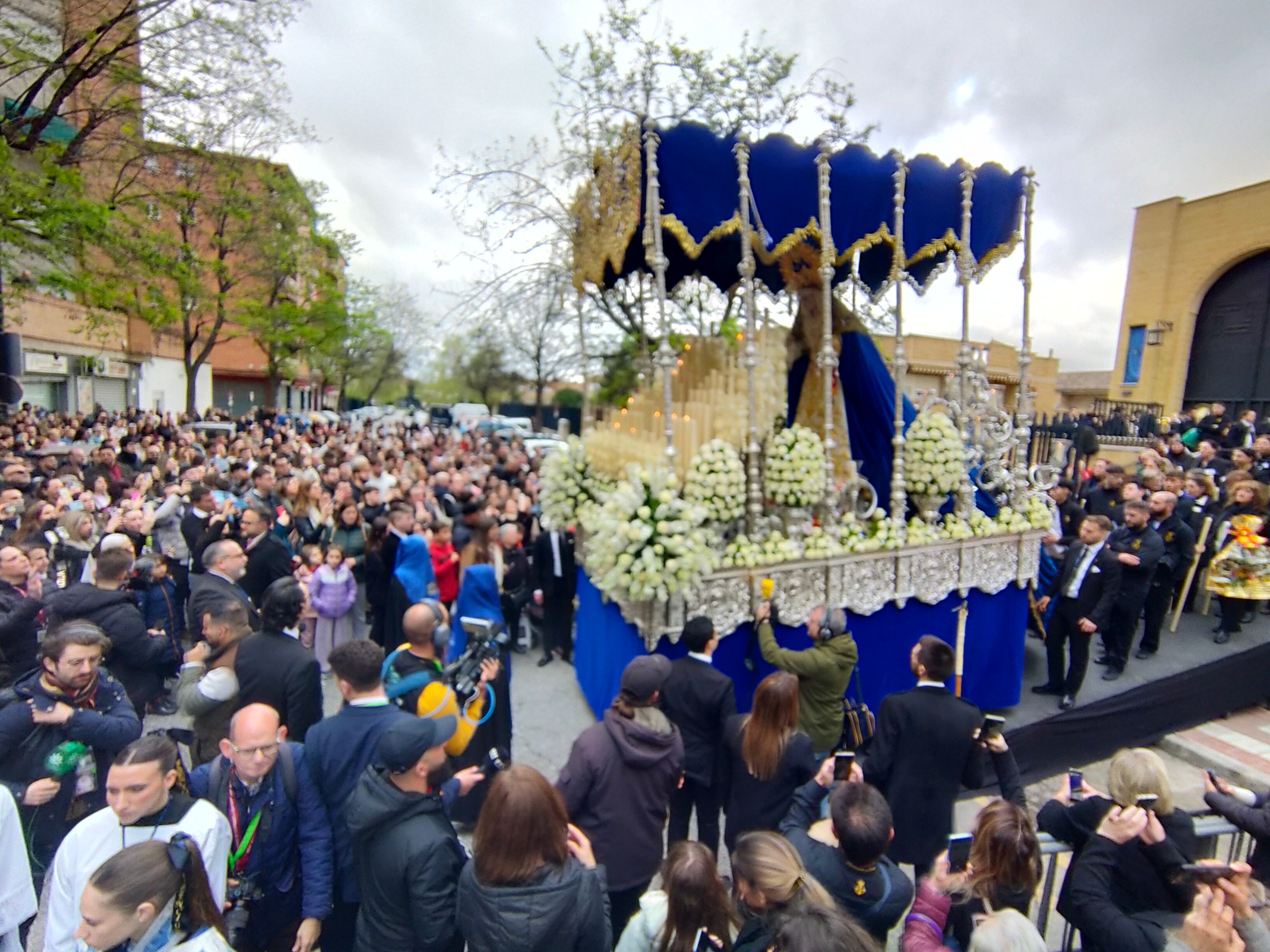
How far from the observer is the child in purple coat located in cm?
604

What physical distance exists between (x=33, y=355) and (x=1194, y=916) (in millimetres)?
28398

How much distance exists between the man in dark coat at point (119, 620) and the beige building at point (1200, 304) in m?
22.3

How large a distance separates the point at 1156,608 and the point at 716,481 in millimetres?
5056

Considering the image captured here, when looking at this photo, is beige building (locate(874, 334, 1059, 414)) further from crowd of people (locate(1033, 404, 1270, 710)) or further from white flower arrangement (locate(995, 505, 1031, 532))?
white flower arrangement (locate(995, 505, 1031, 532))

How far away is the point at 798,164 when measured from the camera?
5.16m

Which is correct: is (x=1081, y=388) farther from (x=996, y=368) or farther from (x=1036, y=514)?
(x=1036, y=514)

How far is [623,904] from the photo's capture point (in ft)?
10.2

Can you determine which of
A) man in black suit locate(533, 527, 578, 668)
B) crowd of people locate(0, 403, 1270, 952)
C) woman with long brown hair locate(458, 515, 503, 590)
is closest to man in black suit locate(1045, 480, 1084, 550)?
crowd of people locate(0, 403, 1270, 952)

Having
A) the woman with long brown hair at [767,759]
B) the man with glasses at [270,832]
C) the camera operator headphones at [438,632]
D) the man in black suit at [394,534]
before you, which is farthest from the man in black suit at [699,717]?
the man in black suit at [394,534]

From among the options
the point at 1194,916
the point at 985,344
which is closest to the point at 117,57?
the point at 985,344

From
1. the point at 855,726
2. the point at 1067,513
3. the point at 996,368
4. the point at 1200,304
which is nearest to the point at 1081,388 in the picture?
A: the point at 996,368

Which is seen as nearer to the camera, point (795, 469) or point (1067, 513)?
point (795, 469)

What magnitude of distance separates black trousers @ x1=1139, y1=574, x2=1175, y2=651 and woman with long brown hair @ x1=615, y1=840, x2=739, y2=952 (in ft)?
21.0

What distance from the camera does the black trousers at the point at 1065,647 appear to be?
18.5 ft
